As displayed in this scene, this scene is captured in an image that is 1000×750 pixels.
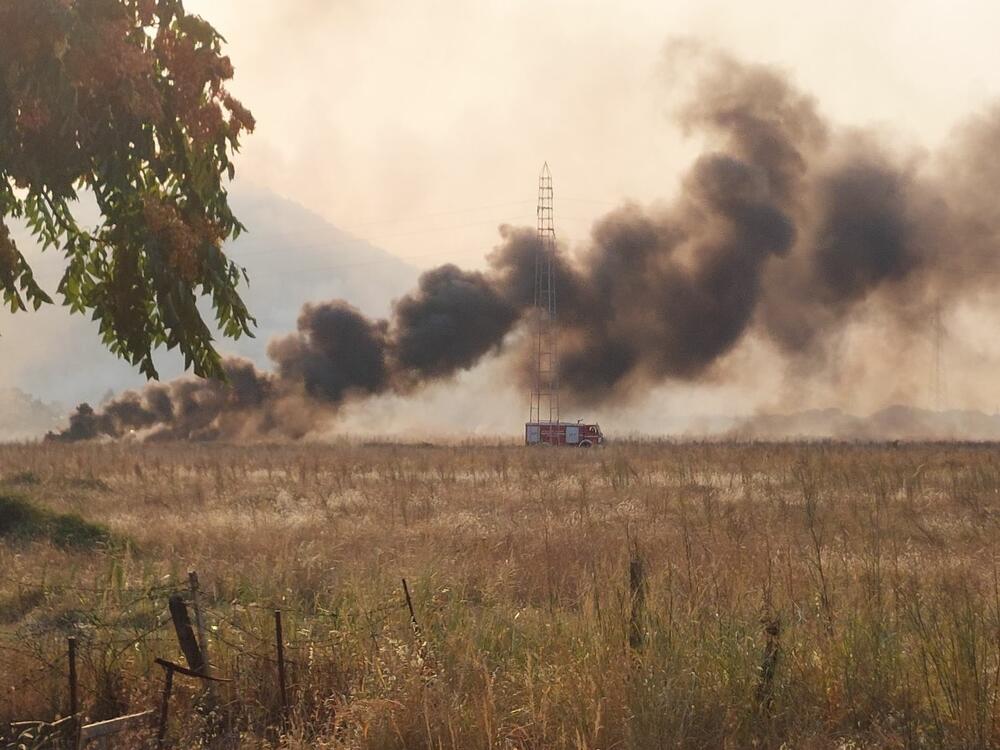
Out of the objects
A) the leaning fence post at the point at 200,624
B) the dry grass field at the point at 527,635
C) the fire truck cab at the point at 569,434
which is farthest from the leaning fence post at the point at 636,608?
the fire truck cab at the point at 569,434

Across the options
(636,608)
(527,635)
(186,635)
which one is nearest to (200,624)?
(186,635)

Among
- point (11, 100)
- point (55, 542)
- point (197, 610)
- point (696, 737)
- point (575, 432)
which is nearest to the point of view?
point (696, 737)

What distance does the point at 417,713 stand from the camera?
6.01 m

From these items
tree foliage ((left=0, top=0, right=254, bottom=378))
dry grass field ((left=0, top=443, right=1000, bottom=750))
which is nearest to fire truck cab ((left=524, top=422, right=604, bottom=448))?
dry grass field ((left=0, top=443, right=1000, bottom=750))

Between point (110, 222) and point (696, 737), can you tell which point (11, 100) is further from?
point (696, 737)

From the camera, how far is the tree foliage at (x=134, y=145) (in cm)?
716

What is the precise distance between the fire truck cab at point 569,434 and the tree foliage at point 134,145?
149 ft

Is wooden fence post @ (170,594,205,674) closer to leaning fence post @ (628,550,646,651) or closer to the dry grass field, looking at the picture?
the dry grass field

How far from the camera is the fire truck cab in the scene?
54.5 metres

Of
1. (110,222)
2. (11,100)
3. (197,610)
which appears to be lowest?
(197,610)

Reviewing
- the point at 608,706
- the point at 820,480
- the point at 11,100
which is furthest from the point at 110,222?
the point at 820,480

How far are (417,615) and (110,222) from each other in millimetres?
3593

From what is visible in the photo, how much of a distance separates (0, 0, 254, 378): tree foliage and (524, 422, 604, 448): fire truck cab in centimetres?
4551

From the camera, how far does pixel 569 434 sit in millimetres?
54875
